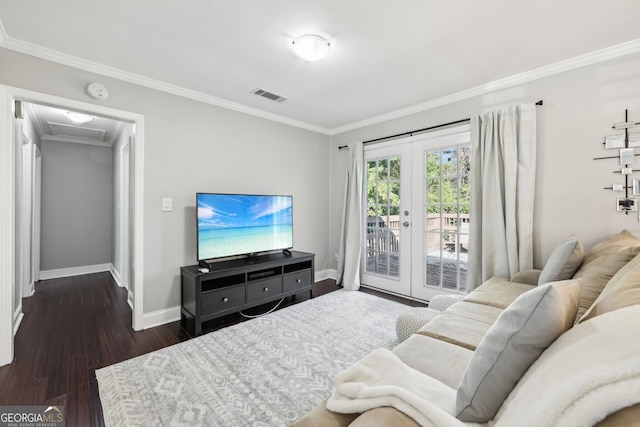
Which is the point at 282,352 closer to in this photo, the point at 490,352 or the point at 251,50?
the point at 490,352

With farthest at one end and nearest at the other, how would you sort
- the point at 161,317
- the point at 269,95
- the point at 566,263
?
the point at 269,95 < the point at 161,317 < the point at 566,263

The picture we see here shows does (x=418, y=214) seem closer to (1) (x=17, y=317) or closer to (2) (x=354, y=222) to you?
(2) (x=354, y=222)

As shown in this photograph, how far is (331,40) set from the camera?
220 cm

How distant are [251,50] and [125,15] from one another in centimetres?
86

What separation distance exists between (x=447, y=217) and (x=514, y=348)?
9.17ft

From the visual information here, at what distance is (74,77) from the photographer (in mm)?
2482

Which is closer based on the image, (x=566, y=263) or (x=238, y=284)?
(x=566, y=263)

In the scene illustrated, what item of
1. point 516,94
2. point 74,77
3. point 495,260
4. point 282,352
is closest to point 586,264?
point 495,260

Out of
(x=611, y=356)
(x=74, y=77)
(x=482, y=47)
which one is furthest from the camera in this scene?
(x=74, y=77)

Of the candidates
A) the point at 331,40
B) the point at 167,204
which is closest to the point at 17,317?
the point at 167,204

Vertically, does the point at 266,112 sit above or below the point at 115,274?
above

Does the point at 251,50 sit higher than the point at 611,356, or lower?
higher

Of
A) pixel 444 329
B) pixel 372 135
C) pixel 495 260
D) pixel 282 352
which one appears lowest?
pixel 282 352

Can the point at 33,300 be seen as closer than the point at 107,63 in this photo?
No
